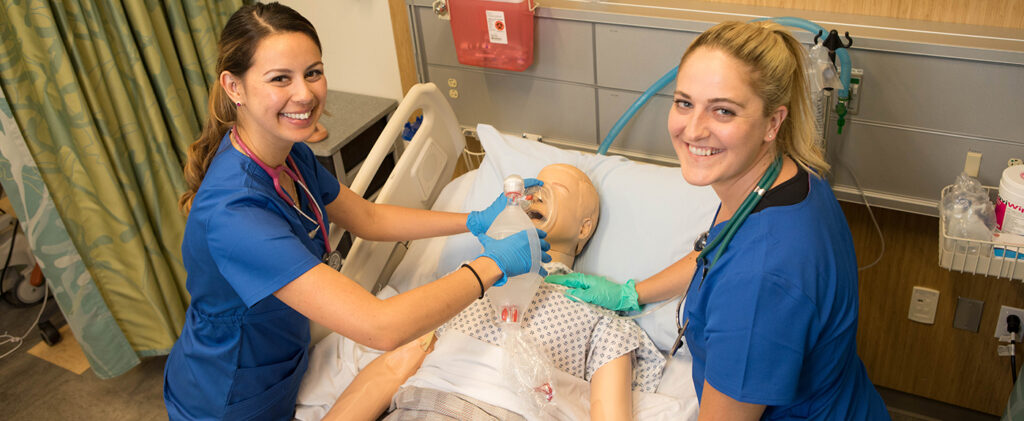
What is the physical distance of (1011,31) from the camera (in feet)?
6.61

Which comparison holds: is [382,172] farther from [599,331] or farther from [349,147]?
[599,331]

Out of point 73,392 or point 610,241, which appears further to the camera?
point 73,392

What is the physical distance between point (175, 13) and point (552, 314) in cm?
179

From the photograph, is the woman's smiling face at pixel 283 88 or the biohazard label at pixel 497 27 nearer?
the woman's smiling face at pixel 283 88

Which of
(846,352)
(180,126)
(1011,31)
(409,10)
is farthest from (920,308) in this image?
(180,126)

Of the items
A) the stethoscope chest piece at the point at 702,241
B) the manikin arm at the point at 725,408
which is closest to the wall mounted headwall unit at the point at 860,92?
the stethoscope chest piece at the point at 702,241

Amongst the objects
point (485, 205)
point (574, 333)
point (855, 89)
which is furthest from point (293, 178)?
point (855, 89)

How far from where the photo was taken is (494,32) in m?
2.51

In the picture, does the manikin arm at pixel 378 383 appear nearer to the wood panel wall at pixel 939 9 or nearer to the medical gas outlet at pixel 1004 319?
the wood panel wall at pixel 939 9

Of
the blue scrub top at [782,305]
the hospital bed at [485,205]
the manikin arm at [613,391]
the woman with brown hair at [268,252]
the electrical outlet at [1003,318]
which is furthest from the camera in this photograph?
the electrical outlet at [1003,318]

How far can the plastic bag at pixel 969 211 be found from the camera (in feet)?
6.41

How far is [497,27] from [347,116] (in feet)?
2.68

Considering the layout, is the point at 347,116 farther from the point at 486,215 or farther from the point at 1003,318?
the point at 1003,318

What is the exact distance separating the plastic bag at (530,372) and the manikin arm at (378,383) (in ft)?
0.84
